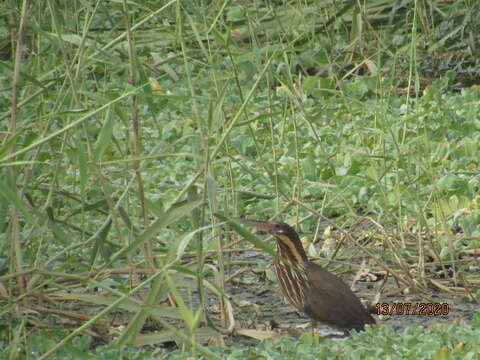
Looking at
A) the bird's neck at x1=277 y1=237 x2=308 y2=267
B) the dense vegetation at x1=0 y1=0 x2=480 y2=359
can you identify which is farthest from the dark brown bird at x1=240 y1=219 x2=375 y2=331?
the dense vegetation at x1=0 y1=0 x2=480 y2=359

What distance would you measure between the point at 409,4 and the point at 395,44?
332 millimetres

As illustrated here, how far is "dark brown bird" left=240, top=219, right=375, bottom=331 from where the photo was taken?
387cm

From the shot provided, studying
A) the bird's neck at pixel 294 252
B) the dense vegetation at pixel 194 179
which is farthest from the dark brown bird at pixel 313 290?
the dense vegetation at pixel 194 179

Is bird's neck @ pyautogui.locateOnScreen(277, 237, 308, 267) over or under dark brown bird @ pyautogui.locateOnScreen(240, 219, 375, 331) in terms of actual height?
over

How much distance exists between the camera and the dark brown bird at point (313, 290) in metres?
3.87
